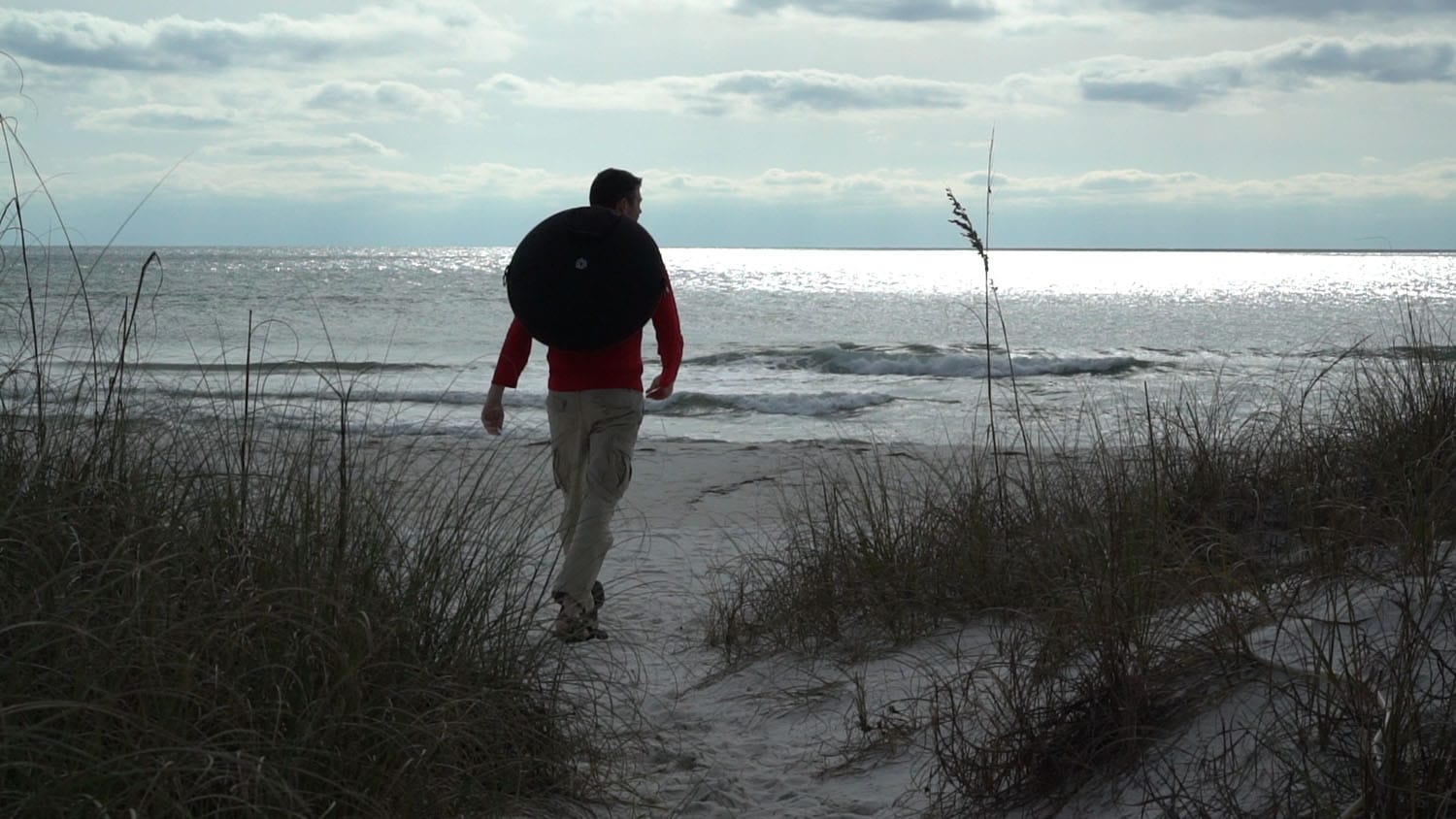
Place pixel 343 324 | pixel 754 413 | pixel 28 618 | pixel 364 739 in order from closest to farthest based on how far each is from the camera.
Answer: pixel 28 618 < pixel 364 739 < pixel 754 413 < pixel 343 324

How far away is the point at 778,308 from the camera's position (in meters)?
43.6

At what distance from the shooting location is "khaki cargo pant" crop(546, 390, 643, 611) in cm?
511

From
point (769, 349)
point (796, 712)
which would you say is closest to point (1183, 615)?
point (796, 712)

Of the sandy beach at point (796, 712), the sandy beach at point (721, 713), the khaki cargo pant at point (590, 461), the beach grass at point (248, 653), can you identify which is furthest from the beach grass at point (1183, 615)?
the beach grass at point (248, 653)

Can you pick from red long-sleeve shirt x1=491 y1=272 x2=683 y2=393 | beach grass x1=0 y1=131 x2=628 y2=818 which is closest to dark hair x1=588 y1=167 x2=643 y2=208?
red long-sleeve shirt x1=491 y1=272 x2=683 y2=393

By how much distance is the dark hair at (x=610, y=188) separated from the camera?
5199 millimetres

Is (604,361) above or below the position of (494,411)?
above

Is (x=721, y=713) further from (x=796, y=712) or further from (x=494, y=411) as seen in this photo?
(x=494, y=411)

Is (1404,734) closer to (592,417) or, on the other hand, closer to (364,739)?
(364,739)

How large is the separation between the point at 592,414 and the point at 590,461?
21 cm

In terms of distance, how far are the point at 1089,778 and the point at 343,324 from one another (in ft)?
112

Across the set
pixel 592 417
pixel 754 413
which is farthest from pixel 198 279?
pixel 592 417

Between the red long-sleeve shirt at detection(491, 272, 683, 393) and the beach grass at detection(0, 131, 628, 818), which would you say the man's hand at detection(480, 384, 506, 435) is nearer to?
the red long-sleeve shirt at detection(491, 272, 683, 393)

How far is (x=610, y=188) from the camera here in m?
5.21
